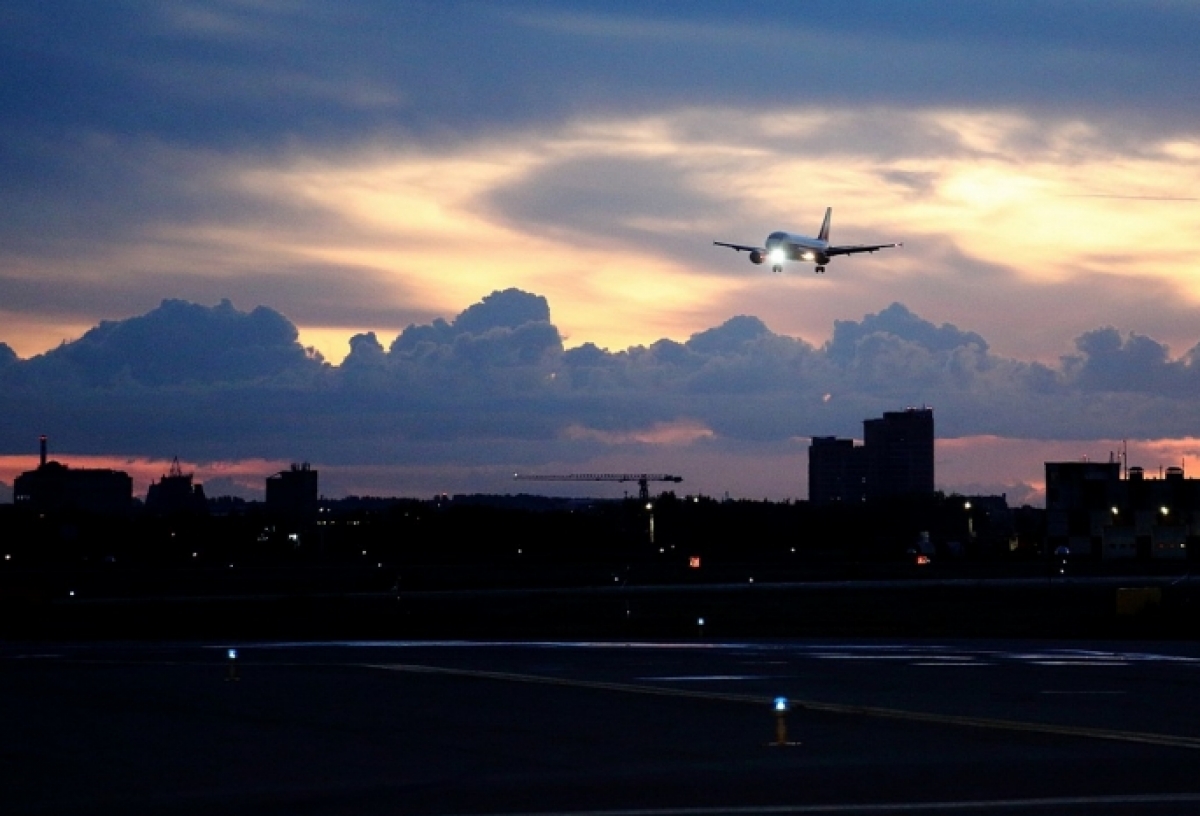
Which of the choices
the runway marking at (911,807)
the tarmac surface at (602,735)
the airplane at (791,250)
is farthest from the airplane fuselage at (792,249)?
the runway marking at (911,807)

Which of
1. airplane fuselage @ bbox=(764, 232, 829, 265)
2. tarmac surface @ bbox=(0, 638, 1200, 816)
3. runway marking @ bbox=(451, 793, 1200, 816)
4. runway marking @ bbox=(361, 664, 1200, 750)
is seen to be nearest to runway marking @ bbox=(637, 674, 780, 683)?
tarmac surface @ bbox=(0, 638, 1200, 816)

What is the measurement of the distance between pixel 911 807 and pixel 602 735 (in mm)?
6489

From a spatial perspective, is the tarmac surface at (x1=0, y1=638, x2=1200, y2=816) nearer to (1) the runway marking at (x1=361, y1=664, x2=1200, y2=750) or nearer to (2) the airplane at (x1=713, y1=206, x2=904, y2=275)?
(1) the runway marking at (x1=361, y1=664, x2=1200, y2=750)

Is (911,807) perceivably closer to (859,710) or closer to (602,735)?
(602,735)

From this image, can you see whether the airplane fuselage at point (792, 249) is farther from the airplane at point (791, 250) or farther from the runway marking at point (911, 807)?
the runway marking at point (911, 807)

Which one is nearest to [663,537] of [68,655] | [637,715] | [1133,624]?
[1133,624]

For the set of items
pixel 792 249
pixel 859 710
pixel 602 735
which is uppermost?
pixel 792 249

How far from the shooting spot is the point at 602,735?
70.6ft

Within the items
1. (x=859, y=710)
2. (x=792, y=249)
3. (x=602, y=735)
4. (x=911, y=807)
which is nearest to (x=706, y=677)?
(x=859, y=710)

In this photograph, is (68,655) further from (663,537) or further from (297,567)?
(663,537)

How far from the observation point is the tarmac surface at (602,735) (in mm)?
16578

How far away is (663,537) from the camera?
639ft

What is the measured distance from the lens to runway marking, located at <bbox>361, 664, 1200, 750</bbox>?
21.0 meters

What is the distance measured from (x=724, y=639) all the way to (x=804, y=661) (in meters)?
10.0
